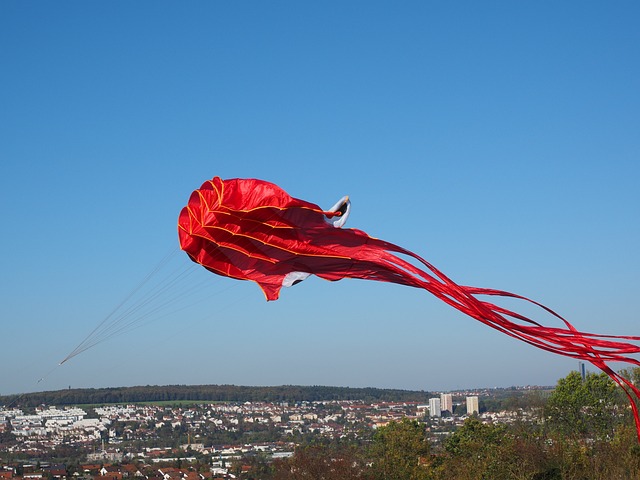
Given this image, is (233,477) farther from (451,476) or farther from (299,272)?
(299,272)

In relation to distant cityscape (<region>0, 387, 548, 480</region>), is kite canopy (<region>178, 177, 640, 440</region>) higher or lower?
higher

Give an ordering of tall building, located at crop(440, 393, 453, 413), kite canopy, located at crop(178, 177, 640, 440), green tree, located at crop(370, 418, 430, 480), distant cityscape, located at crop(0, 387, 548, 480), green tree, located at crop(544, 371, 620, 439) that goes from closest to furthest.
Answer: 1. kite canopy, located at crop(178, 177, 640, 440)
2. green tree, located at crop(370, 418, 430, 480)
3. green tree, located at crop(544, 371, 620, 439)
4. distant cityscape, located at crop(0, 387, 548, 480)
5. tall building, located at crop(440, 393, 453, 413)

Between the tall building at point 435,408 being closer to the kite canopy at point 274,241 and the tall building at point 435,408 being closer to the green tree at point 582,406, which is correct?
the green tree at point 582,406

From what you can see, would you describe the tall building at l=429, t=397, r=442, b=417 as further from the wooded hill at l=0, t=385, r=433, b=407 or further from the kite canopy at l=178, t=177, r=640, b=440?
the kite canopy at l=178, t=177, r=640, b=440

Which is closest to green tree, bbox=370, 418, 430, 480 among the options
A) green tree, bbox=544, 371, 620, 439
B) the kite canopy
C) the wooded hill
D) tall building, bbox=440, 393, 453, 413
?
green tree, bbox=544, 371, 620, 439

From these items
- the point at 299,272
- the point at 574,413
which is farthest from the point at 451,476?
the point at 299,272

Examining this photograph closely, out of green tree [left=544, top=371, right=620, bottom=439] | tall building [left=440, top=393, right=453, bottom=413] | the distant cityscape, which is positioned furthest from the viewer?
tall building [left=440, top=393, right=453, bottom=413]

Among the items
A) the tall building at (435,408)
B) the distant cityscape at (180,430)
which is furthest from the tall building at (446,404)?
the tall building at (435,408)

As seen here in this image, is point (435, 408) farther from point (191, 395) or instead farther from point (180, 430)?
point (180, 430)
